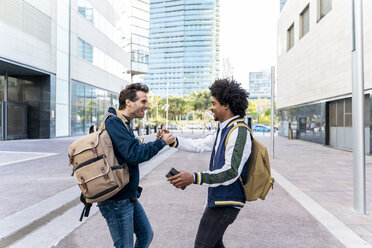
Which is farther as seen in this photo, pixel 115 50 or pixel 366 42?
pixel 115 50

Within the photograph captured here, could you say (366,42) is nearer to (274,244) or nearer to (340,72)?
(340,72)

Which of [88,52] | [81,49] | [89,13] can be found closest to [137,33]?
[89,13]

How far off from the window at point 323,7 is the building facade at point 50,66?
63.9 ft

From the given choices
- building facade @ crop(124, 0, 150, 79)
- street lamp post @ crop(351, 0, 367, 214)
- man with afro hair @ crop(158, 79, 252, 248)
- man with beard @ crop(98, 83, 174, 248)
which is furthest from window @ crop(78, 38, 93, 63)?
man with afro hair @ crop(158, 79, 252, 248)

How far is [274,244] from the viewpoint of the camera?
338 centimetres

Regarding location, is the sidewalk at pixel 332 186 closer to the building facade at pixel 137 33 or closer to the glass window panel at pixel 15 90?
the glass window panel at pixel 15 90

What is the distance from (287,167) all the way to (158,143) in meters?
8.13

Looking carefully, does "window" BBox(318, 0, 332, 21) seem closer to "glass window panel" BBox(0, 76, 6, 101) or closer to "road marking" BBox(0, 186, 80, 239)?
"road marking" BBox(0, 186, 80, 239)

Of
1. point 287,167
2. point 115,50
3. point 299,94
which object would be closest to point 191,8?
point 115,50

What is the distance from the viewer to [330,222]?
411 cm

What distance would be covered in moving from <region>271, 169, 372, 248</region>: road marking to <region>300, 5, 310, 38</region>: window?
1890 cm

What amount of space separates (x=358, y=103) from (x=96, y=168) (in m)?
4.54

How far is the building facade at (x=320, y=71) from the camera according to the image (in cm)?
1433

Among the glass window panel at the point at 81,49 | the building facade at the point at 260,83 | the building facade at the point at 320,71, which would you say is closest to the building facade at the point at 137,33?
the glass window panel at the point at 81,49
